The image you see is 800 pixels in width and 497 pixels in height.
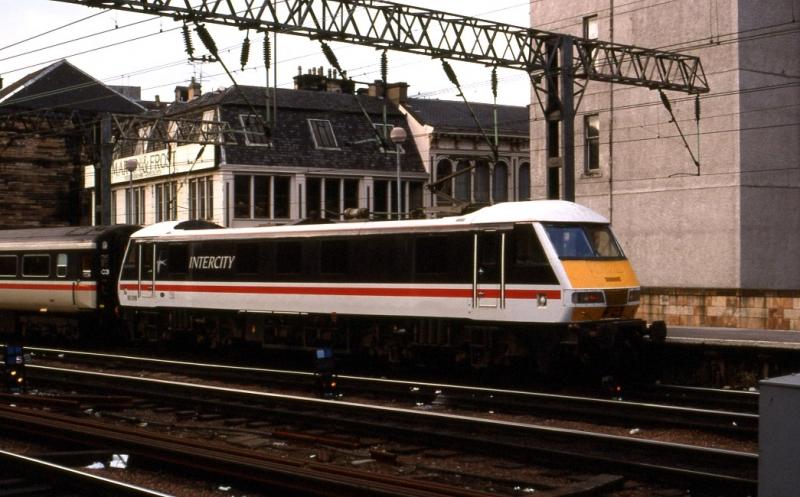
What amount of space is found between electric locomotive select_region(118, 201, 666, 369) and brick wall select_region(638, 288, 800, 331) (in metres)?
5.73

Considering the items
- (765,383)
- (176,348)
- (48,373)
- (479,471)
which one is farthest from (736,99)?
(765,383)

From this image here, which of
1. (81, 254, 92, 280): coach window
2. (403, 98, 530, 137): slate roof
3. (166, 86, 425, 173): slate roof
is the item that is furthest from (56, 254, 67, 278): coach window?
(403, 98, 530, 137): slate roof

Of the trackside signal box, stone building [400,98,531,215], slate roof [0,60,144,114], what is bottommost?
the trackside signal box

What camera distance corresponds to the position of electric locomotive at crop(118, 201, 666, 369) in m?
18.2

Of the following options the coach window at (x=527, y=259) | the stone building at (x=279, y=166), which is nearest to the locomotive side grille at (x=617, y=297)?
the coach window at (x=527, y=259)

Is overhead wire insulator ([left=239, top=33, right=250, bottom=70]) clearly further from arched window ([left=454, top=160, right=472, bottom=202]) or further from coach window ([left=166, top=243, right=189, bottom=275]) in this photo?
arched window ([left=454, top=160, right=472, bottom=202])

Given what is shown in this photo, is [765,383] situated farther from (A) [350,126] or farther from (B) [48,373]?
(A) [350,126]

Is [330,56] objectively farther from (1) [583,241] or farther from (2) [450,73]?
(1) [583,241]

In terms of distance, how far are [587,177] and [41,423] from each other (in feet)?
77.3

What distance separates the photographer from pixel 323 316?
22.1 metres

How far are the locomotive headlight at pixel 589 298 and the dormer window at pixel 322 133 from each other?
113 ft

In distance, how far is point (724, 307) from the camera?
25797 mm

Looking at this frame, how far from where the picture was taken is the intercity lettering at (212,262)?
24.1 m

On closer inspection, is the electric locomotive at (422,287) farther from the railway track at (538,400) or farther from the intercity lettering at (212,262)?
the railway track at (538,400)
